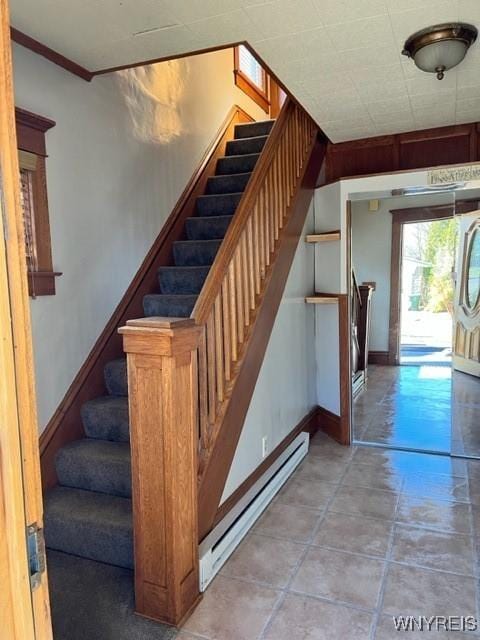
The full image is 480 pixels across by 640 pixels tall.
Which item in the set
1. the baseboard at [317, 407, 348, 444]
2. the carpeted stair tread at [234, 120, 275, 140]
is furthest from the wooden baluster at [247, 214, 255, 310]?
the carpeted stair tread at [234, 120, 275, 140]

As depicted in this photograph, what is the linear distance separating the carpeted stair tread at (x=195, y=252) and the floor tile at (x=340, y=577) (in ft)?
6.95

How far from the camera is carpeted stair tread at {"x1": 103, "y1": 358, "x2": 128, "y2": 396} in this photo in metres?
2.87

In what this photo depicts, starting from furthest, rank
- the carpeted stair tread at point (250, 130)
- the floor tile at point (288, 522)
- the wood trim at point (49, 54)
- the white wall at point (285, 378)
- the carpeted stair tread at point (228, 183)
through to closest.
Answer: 1. the carpeted stair tread at point (250, 130)
2. the carpeted stair tread at point (228, 183)
3. the white wall at point (285, 378)
4. the floor tile at point (288, 522)
5. the wood trim at point (49, 54)

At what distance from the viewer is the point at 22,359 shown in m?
0.66

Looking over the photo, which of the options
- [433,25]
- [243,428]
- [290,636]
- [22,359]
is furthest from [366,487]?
[22,359]

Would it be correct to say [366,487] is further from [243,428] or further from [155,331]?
[155,331]

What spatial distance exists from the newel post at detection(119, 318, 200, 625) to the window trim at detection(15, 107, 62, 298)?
90cm

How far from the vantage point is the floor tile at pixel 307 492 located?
9.15 feet

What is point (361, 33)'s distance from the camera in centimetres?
208

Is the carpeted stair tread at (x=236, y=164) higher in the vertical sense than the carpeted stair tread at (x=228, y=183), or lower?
higher

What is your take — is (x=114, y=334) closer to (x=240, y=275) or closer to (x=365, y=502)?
(x=240, y=275)

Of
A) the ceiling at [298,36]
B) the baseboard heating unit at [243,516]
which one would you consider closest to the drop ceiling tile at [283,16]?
the ceiling at [298,36]

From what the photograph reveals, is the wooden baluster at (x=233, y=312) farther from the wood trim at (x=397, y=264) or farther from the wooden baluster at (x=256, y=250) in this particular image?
the wood trim at (x=397, y=264)

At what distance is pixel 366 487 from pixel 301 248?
179 cm
